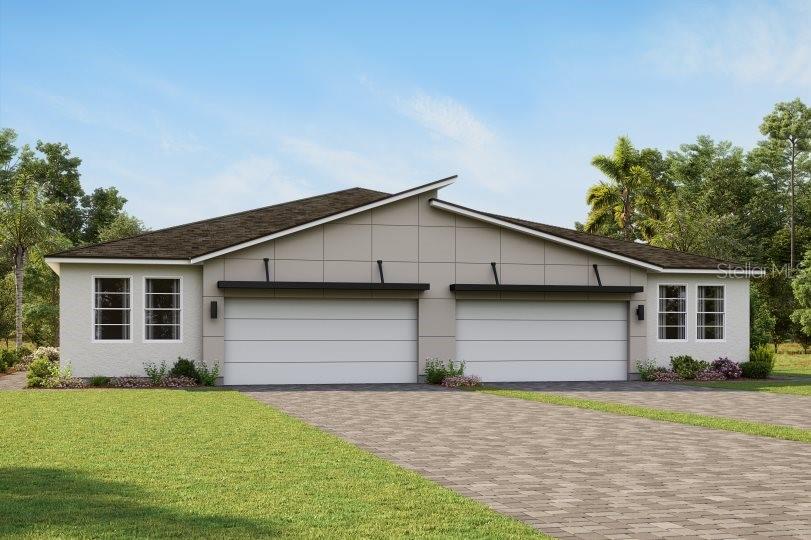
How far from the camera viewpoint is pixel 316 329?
2458 centimetres

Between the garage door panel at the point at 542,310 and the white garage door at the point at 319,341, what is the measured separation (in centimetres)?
168

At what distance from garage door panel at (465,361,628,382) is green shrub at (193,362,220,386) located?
22.3ft

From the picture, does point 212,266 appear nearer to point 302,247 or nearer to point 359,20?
→ point 302,247

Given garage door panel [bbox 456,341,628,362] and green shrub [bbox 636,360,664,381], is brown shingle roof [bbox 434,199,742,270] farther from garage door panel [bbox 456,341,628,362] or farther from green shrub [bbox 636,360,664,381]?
green shrub [bbox 636,360,664,381]

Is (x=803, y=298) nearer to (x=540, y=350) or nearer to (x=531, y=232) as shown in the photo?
(x=540, y=350)

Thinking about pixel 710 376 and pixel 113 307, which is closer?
pixel 113 307

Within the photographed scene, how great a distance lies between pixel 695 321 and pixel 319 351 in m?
11.4

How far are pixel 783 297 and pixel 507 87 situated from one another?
1339 inches

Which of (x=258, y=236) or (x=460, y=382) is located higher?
(x=258, y=236)

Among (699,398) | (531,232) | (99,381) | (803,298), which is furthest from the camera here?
(803,298)

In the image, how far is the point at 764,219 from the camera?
203 feet

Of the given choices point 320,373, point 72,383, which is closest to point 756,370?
point 320,373

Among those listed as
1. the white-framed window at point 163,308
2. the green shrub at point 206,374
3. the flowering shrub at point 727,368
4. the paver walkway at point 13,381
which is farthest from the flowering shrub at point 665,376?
the paver walkway at point 13,381

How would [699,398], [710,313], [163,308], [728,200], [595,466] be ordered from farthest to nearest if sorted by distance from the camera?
1. [728,200]
2. [710,313]
3. [163,308]
4. [699,398]
5. [595,466]
